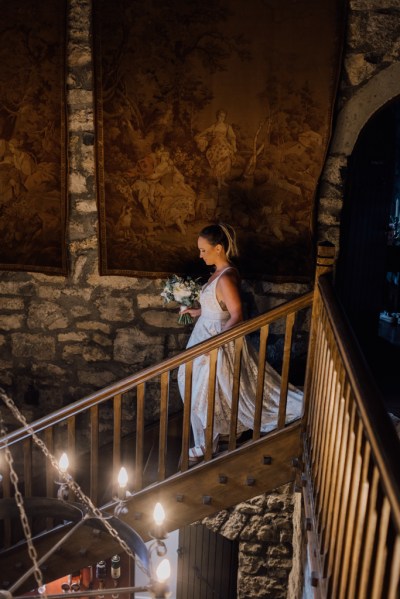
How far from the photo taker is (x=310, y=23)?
163 inches

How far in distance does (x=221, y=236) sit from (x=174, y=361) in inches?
39.7

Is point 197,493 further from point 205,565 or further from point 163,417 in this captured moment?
point 205,565

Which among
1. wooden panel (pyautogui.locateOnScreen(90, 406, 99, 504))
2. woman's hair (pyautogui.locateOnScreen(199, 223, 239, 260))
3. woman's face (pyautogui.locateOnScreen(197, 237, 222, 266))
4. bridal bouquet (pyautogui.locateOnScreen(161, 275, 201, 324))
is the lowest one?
wooden panel (pyautogui.locateOnScreen(90, 406, 99, 504))

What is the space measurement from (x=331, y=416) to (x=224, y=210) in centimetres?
251

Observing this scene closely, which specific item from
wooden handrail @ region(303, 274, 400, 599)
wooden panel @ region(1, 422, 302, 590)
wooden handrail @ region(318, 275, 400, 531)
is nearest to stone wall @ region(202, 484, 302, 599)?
wooden panel @ region(1, 422, 302, 590)

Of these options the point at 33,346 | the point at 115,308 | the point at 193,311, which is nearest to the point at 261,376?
the point at 193,311

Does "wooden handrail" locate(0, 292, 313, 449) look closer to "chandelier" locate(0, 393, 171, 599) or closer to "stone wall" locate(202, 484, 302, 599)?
"chandelier" locate(0, 393, 171, 599)

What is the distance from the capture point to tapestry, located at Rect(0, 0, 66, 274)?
174 inches

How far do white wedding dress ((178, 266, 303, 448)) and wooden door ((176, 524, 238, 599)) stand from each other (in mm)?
1921

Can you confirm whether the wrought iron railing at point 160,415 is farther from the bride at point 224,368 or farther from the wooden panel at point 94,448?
the bride at point 224,368

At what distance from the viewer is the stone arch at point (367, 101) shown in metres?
4.33

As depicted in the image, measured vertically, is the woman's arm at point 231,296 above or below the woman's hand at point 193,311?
above

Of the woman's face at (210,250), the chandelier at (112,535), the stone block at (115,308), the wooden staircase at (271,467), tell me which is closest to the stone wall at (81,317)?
the stone block at (115,308)

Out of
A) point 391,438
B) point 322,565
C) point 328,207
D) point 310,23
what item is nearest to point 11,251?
point 328,207
